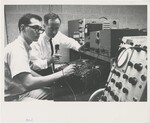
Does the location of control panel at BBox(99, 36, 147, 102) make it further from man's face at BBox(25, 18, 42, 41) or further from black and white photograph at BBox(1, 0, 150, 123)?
man's face at BBox(25, 18, 42, 41)

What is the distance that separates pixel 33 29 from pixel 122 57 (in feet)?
1.76

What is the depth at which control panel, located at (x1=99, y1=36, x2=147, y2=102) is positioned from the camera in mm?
1023


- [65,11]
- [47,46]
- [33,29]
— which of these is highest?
[65,11]

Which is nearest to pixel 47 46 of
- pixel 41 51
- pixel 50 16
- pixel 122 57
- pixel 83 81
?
pixel 41 51

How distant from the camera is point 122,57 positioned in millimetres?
1118

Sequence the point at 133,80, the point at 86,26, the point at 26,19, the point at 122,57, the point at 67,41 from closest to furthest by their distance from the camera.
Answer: the point at 133,80 < the point at 122,57 < the point at 26,19 < the point at 67,41 < the point at 86,26

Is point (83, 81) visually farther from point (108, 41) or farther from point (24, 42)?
point (24, 42)

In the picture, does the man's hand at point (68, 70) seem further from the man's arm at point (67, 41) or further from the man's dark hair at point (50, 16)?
the man's dark hair at point (50, 16)

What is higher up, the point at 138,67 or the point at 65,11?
the point at 65,11

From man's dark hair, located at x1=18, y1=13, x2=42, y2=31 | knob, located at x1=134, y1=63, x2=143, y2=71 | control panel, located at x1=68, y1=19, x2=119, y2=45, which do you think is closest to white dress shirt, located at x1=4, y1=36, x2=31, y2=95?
man's dark hair, located at x1=18, y1=13, x2=42, y2=31

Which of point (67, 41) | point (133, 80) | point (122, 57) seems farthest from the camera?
point (67, 41)
